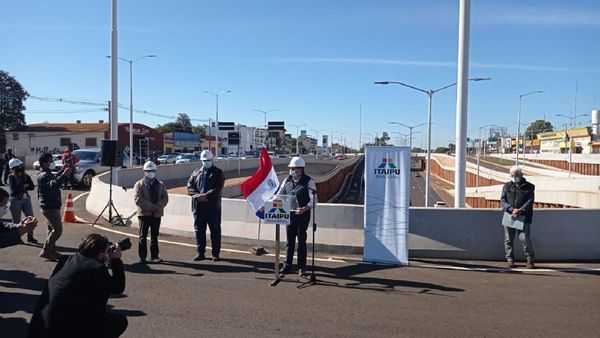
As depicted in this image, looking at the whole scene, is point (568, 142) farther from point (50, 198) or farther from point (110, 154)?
point (50, 198)

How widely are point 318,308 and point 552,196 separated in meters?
30.2

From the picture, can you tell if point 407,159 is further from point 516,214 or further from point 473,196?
point 473,196

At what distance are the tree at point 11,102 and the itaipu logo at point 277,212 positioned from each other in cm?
9156

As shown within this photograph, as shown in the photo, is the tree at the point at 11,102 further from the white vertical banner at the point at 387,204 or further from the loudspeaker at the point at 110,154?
the white vertical banner at the point at 387,204

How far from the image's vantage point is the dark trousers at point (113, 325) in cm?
390

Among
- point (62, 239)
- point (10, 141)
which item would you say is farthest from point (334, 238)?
point (10, 141)

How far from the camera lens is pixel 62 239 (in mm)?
11250

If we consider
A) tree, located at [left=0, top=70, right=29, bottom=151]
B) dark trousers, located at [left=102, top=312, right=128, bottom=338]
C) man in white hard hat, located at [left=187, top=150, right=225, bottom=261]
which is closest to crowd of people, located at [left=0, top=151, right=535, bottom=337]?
man in white hard hat, located at [left=187, top=150, right=225, bottom=261]

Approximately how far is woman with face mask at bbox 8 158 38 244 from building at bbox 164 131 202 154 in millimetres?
96239

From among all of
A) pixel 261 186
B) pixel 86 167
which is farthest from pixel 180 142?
pixel 261 186

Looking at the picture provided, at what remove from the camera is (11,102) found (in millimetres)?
88500

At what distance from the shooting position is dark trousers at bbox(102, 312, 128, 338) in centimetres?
390

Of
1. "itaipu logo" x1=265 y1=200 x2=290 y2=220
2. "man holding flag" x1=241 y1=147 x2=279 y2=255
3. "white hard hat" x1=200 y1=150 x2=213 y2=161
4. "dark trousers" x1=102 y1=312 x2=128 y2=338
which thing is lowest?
"dark trousers" x1=102 y1=312 x2=128 y2=338

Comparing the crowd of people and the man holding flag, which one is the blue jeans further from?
the man holding flag
